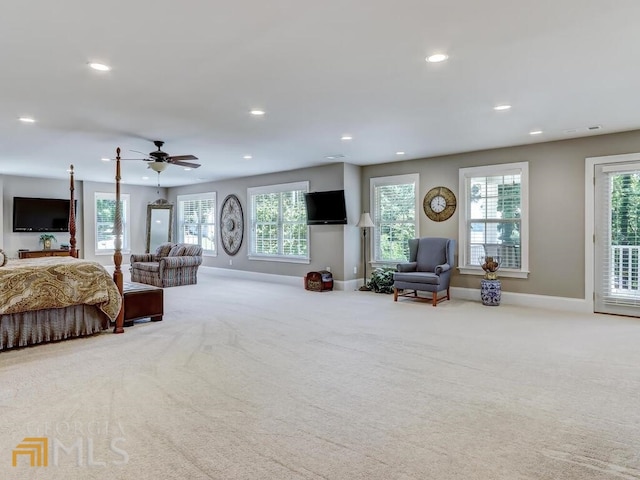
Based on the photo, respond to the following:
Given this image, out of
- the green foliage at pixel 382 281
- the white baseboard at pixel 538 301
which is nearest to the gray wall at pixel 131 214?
the green foliage at pixel 382 281

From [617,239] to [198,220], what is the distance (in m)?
9.52

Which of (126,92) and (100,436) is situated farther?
(126,92)

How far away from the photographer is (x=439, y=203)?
23.8 feet

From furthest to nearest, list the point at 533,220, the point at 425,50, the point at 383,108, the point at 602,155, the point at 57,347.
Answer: the point at 533,220 < the point at 602,155 < the point at 383,108 < the point at 57,347 < the point at 425,50

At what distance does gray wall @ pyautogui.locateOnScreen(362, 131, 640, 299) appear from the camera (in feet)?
19.1

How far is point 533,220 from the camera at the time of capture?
627cm

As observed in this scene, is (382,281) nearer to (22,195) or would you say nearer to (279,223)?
(279,223)

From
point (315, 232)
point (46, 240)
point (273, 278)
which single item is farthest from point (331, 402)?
point (46, 240)

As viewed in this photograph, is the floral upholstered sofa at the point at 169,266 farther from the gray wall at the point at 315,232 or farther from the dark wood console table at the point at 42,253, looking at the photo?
the dark wood console table at the point at 42,253

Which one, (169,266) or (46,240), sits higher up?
(46,240)

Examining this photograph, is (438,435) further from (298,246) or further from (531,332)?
(298,246)

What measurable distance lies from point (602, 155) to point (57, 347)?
7255 mm

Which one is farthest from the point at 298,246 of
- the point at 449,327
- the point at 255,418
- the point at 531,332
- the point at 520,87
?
the point at 255,418

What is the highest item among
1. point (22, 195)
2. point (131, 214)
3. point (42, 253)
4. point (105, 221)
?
point (22, 195)
